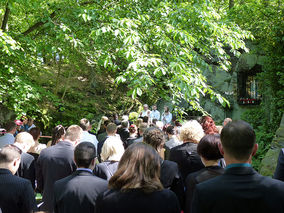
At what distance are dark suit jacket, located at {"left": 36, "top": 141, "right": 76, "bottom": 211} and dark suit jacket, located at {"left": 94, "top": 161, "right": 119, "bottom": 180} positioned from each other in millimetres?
828

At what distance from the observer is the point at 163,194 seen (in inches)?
84.0

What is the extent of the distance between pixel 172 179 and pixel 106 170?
88 centimetres

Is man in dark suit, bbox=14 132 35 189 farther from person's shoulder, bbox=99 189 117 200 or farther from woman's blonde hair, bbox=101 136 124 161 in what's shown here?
person's shoulder, bbox=99 189 117 200

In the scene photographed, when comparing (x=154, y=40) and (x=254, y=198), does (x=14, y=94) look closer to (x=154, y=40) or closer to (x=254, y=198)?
(x=154, y=40)

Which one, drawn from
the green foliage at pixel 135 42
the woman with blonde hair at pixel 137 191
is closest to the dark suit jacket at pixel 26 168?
the green foliage at pixel 135 42

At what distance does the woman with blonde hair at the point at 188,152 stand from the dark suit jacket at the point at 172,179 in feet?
1.49

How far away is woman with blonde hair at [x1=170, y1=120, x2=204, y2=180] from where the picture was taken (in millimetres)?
3963

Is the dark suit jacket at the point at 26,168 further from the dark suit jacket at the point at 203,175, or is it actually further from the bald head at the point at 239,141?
the bald head at the point at 239,141

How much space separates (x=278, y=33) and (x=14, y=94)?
10.2 m

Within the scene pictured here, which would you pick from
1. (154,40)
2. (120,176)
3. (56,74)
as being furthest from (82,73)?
(120,176)

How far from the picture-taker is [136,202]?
2047 millimetres

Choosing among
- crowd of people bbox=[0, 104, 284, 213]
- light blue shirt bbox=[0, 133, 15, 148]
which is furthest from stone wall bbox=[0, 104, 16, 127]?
crowd of people bbox=[0, 104, 284, 213]

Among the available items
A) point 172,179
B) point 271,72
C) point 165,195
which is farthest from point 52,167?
point 271,72

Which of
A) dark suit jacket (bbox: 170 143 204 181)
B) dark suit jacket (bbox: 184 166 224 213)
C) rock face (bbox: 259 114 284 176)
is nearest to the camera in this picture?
dark suit jacket (bbox: 184 166 224 213)
